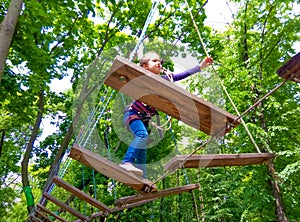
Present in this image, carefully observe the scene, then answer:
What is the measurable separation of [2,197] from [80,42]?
562 cm

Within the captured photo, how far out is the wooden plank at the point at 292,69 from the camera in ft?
5.43

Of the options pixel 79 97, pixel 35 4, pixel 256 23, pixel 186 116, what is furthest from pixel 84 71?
pixel 186 116

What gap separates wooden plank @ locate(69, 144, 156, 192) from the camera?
2705mm

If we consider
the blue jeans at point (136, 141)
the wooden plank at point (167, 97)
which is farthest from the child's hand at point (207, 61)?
the blue jeans at point (136, 141)

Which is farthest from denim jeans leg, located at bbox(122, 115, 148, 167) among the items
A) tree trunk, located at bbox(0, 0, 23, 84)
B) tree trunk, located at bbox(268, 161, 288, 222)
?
tree trunk, located at bbox(268, 161, 288, 222)

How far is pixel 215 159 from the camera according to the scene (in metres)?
2.63

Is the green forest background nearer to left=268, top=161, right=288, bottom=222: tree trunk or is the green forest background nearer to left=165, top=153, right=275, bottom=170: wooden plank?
left=268, top=161, right=288, bottom=222: tree trunk

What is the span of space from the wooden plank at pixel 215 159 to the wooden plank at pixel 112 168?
29 centimetres

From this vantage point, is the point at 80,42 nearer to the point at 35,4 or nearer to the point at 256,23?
the point at 35,4

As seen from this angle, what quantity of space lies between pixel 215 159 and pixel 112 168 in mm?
863

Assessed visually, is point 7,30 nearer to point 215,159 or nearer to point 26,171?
point 215,159

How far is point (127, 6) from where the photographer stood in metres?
9.55

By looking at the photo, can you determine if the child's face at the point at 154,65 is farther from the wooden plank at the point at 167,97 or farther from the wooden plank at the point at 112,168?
the wooden plank at the point at 112,168

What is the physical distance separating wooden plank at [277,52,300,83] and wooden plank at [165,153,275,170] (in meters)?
0.99
